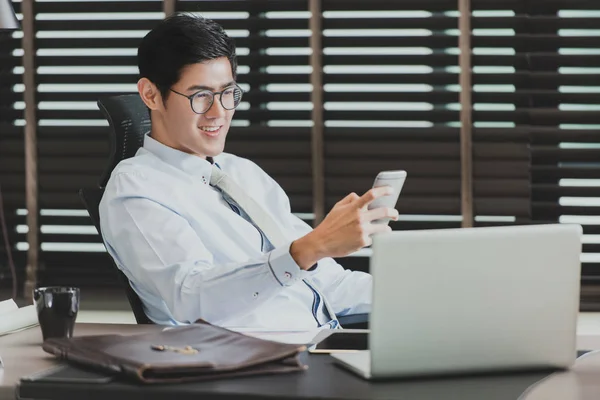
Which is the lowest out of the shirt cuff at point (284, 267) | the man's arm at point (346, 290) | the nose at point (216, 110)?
the man's arm at point (346, 290)

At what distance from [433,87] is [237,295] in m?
2.27

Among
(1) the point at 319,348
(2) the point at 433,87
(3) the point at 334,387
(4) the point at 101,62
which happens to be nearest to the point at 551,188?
(2) the point at 433,87

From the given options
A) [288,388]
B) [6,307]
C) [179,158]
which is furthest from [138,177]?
[288,388]

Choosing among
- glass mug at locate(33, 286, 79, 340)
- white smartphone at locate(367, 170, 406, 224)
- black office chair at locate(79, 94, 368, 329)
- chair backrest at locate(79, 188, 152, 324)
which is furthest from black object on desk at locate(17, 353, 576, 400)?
black office chair at locate(79, 94, 368, 329)

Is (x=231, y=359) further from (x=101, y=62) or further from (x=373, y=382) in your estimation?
(x=101, y=62)

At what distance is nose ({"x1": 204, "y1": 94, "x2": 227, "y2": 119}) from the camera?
229 centimetres

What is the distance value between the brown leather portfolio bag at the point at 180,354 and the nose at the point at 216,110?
780 millimetres

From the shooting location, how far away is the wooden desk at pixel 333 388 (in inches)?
53.4

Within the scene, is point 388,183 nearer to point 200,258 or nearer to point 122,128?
point 200,258

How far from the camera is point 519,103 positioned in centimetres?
395

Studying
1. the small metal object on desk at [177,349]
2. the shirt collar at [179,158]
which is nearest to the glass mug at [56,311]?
the small metal object on desk at [177,349]

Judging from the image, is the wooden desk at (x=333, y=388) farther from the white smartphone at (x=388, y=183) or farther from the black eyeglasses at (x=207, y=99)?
the black eyeglasses at (x=207, y=99)

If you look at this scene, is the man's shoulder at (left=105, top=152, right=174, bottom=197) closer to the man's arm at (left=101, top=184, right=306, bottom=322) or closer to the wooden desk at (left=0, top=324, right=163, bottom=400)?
the man's arm at (left=101, top=184, right=306, bottom=322)

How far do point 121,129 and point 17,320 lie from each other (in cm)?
73
